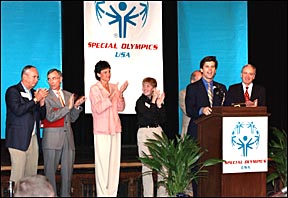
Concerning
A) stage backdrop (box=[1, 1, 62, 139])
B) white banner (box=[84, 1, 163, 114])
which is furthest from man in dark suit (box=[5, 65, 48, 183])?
white banner (box=[84, 1, 163, 114])

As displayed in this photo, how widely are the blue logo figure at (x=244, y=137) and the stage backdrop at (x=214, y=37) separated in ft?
12.4

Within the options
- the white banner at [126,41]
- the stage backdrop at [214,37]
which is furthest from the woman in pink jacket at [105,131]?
the stage backdrop at [214,37]

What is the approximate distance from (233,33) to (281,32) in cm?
64

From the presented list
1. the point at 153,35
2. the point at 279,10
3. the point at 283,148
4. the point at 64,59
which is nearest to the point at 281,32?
the point at 279,10

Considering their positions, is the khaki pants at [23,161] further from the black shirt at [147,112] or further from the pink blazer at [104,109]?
the black shirt at [147,112]

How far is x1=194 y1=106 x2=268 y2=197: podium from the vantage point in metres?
5.02

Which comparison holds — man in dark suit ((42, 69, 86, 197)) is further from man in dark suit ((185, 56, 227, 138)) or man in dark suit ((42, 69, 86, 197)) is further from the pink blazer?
man in dark suit ((185, 56, 227, 138))

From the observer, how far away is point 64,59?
816cm

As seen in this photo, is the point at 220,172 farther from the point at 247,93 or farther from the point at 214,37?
the point at 214,37

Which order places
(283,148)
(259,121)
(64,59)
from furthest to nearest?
(64,59) < (283,148) < (259,121)

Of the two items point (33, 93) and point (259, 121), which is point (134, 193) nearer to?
point (33, 93)

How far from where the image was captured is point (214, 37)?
8.94 metres

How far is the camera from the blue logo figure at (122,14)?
26.8 ft

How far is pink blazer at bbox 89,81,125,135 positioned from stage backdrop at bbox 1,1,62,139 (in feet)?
7.03
